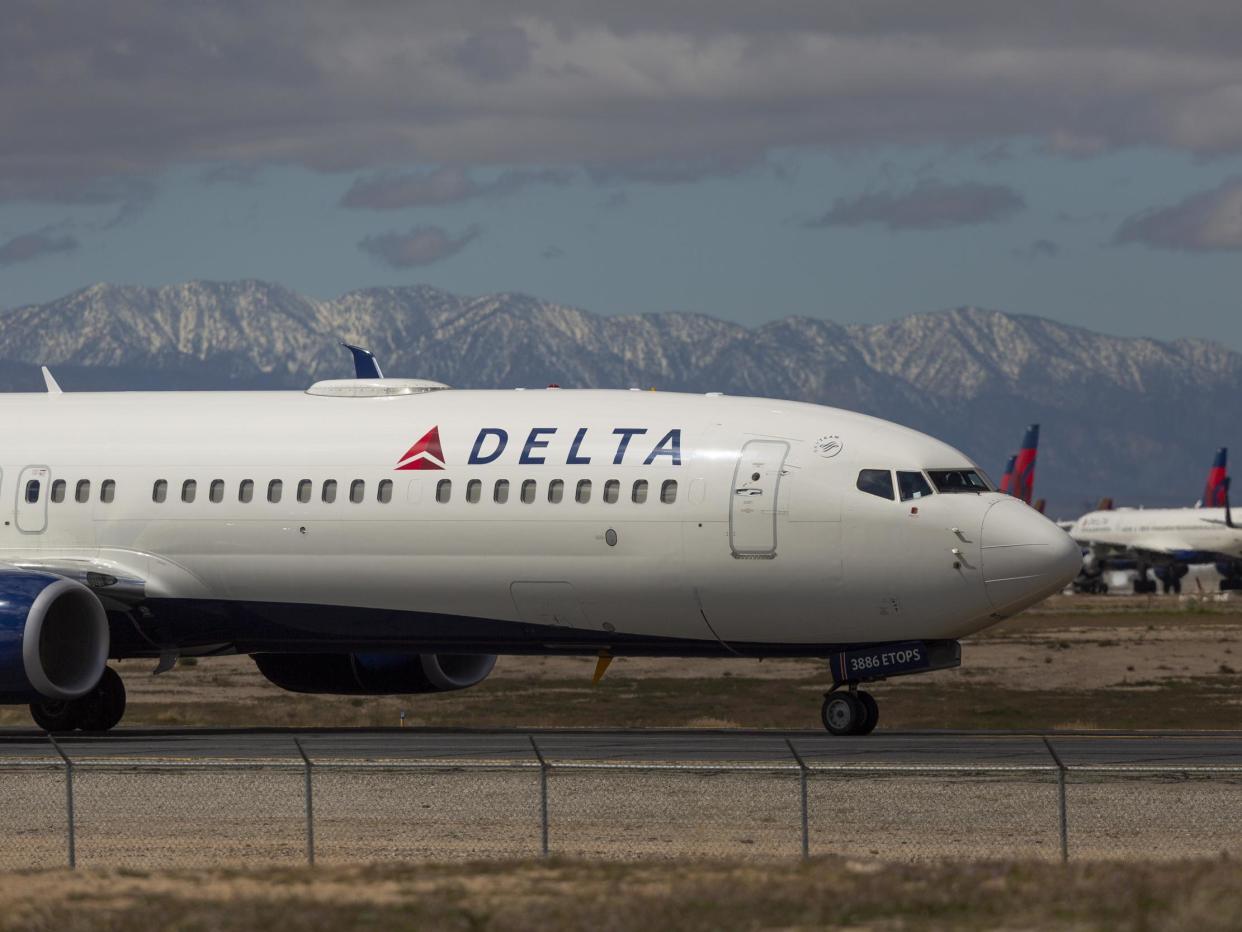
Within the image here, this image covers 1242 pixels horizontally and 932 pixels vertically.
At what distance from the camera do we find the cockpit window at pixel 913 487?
33156mm

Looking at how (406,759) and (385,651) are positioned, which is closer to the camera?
(406,759)

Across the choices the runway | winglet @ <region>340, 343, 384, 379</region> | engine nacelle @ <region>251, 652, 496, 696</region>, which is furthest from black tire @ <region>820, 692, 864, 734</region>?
winglet @ <region>340, 343, 384, 379</region>

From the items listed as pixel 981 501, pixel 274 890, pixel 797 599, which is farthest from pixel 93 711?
pixel 274 890

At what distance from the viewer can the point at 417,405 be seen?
37281 mm

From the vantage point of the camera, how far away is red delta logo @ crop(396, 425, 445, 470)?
3581cm

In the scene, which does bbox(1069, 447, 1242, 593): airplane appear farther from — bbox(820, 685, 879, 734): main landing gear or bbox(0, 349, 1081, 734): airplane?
bbox(820, 685, 879, 734): main landing gear

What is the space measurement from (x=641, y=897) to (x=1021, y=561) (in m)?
14.5

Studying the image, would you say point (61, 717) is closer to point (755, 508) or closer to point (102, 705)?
point (102, 705)

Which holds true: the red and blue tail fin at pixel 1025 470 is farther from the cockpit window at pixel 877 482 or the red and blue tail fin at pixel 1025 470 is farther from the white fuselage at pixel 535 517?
the cockpit window at pixel 877 482

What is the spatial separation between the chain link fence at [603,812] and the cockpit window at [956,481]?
5340mm

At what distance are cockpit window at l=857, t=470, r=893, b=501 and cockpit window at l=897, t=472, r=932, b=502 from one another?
151 millimetres

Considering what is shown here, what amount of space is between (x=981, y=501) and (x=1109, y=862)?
39.7 feet

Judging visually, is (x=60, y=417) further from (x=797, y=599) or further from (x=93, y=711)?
(x=797, y=599)

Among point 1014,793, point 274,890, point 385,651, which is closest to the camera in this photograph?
point 274,890
